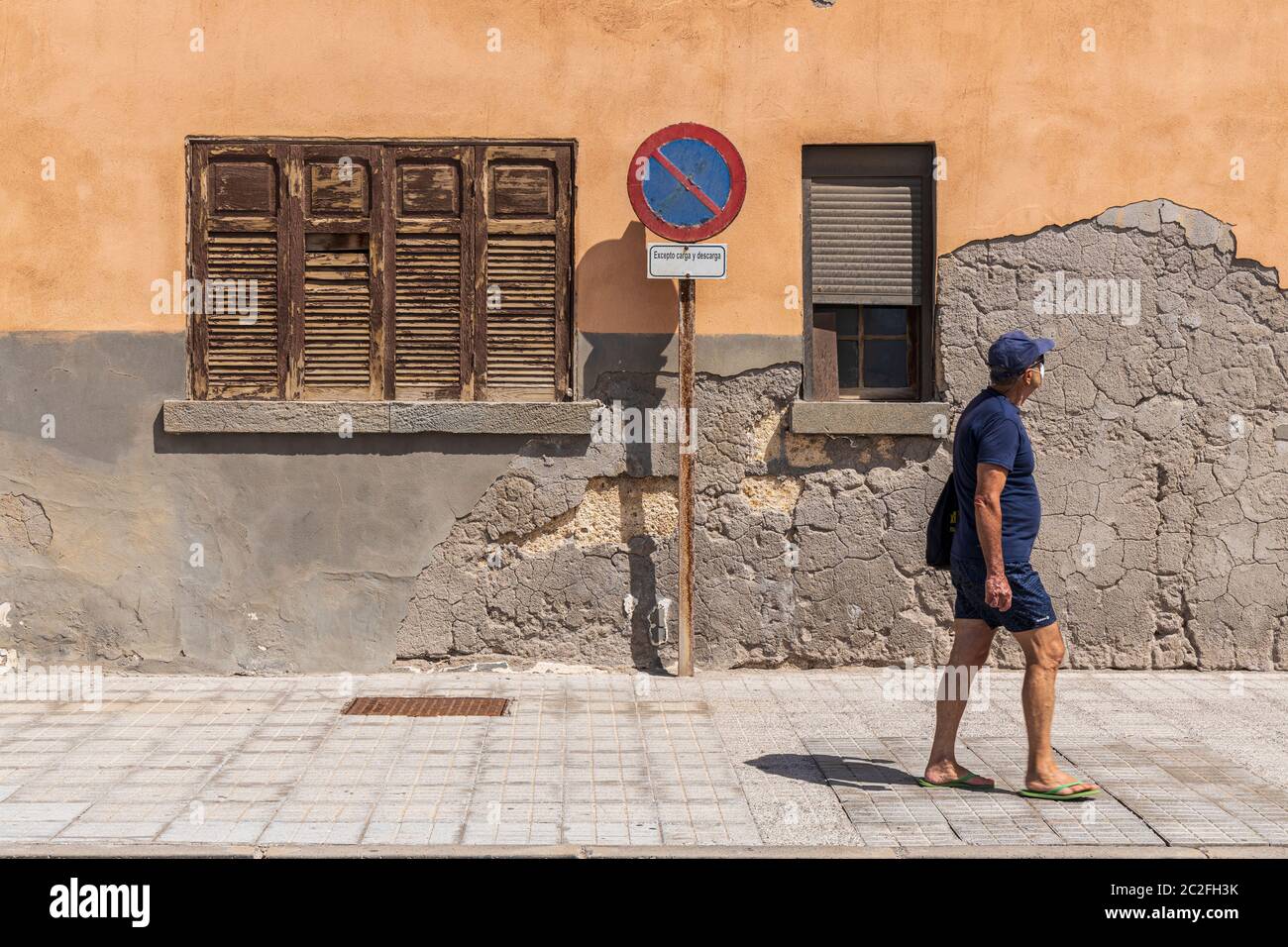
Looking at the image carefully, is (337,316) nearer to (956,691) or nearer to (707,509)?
(707,509)

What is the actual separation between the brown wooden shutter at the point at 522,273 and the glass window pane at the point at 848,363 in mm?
1678

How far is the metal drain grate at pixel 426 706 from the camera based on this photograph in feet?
24.7

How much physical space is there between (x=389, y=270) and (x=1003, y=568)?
14.6 feet

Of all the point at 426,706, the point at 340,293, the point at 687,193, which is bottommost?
the point at 426,706

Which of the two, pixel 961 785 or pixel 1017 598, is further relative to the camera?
pixel 961 785

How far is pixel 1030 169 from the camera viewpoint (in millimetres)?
8664

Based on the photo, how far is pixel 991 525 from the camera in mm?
5773

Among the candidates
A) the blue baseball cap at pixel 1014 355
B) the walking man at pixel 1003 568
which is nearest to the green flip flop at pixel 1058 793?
the walking man at pixel 1003 568

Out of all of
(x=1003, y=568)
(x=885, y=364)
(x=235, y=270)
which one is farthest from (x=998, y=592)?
(x=235, y=270)

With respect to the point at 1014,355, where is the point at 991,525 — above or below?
below

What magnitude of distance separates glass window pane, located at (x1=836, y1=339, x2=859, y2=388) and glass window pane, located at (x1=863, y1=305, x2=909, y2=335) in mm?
129

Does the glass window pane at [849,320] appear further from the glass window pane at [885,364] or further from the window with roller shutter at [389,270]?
the window with roller shutter at [389,270]

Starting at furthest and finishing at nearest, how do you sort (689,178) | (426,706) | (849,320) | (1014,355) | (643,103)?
(849,320) → (643,103) → (689,178) → (426,706) → (1014,355)

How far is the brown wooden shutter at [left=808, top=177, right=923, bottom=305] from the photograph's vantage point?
8758mm
